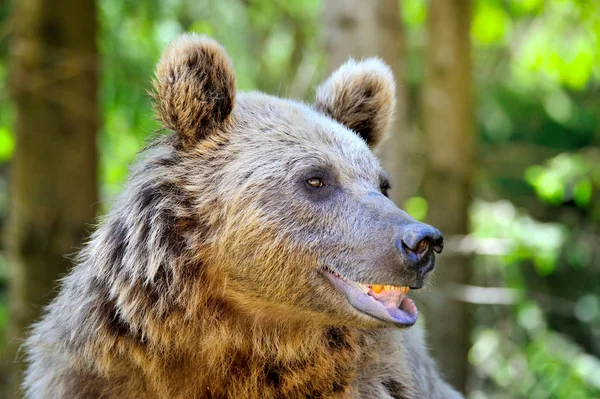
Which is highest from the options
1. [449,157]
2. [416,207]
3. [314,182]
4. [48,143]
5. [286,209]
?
[314,182]

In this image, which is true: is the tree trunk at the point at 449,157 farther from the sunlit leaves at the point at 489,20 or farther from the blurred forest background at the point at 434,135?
the sunlit leaves at the point at 489,20

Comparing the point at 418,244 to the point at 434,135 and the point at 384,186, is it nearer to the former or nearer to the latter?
the point at 384,186

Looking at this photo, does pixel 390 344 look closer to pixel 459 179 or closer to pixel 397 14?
pixel 397 14

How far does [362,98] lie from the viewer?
4219mm

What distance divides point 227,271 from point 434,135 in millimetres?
5320

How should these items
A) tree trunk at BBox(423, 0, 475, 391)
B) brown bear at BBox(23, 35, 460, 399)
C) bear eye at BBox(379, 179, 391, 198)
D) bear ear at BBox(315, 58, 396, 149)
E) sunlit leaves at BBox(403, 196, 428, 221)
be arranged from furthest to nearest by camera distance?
sunlit leaves at BBox(403, 196, 428, 221) → tree trunk at BBox(423, 0, 475, 391) → bear ear at BBox(315, 58, 396, 149) → bear eye at BBox(379, 179, 391, 198) → brown bear at BBox(23, 35, 460, 399)

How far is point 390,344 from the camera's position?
378cm

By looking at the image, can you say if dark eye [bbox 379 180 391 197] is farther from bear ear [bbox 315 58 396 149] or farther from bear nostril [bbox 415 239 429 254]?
bear nostril [bbox 415 239 429 254]

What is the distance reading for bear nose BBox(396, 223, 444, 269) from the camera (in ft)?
10.4

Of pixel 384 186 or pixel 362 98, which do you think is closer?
pixel 384 186

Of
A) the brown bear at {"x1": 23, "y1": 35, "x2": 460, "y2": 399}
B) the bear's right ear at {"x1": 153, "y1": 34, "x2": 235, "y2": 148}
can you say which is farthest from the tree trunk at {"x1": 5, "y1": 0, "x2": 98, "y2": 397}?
the bear's right ear at {"x1": 153, "y1": 34, "x2": 235, "y2": 148}

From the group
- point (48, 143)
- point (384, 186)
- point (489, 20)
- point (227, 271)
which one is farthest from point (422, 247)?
point (489, 20)

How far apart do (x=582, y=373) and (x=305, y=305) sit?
6022mm

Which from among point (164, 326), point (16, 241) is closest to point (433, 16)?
point (16, 241)
